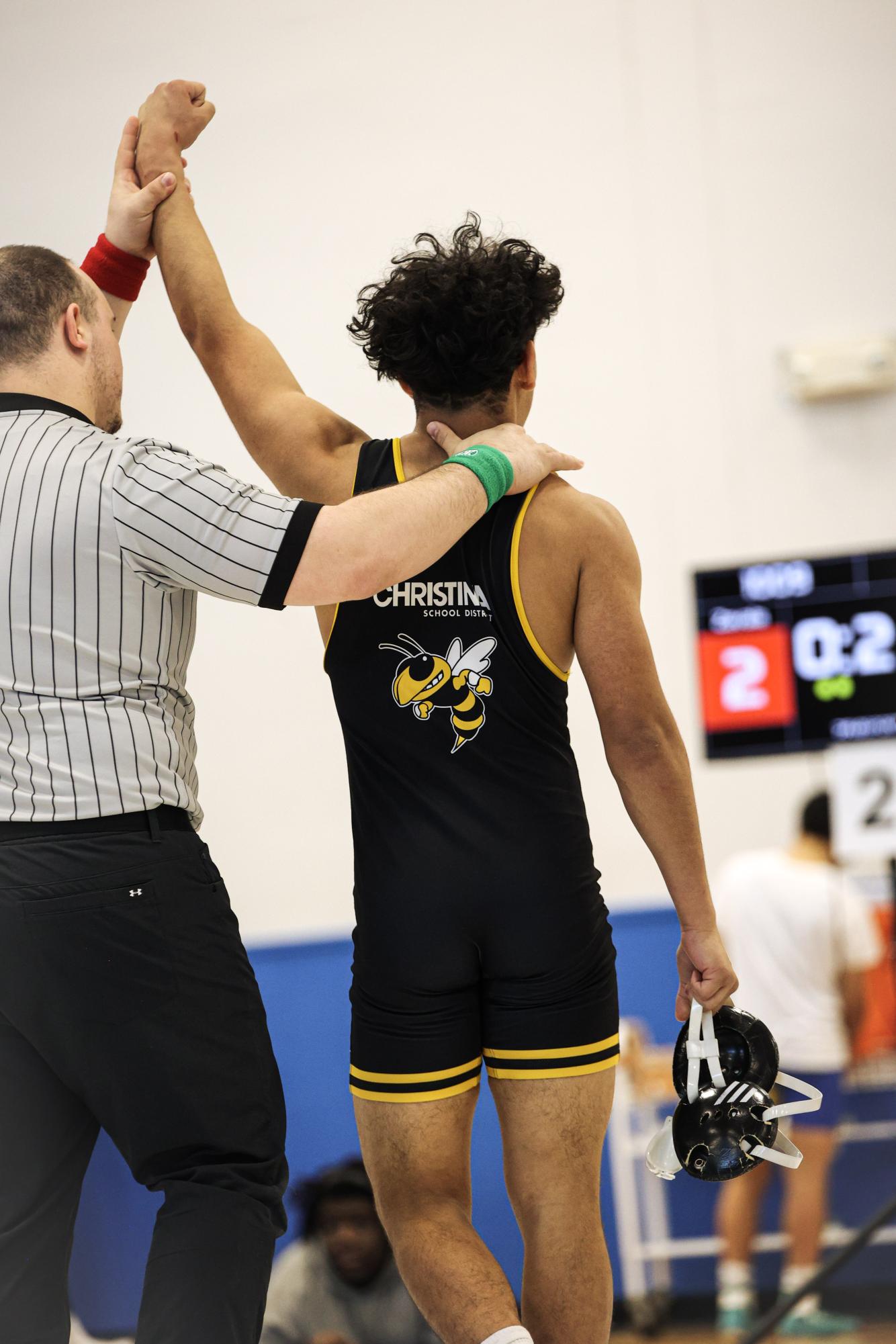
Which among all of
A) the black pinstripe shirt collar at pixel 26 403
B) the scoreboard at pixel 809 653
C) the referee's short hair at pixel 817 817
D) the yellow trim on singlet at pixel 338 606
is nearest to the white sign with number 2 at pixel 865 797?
the scoreboard at pixel 809 653

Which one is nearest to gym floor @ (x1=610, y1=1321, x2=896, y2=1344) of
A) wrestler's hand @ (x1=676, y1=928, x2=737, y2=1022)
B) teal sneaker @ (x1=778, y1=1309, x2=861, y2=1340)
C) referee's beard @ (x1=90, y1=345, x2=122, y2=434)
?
teal sneaker @ (x1=778, y1=1309, x2=861, y2=1340)

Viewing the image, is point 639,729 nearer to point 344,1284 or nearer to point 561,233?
point 344,1284

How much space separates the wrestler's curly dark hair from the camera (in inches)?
66.6

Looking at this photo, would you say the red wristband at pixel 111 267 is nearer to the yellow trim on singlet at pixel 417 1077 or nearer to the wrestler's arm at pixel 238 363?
the wrestler's arm at pixel 238 363

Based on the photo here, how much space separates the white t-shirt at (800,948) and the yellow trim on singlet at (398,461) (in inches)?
94.0

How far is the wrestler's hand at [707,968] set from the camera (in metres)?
1.80

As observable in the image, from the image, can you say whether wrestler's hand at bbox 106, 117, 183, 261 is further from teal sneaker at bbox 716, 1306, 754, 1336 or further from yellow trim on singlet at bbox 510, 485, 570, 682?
teal sneaker at bbox 716, 1306, 754, 1336

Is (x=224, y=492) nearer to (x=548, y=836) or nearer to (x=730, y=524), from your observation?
(x=548, y=836)

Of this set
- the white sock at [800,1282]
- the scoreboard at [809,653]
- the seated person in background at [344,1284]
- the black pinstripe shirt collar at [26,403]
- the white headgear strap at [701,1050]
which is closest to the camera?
the black pinstripe shirt collar at [26,403]

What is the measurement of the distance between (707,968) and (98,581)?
0.99m

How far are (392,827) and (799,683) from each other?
7.02 feet

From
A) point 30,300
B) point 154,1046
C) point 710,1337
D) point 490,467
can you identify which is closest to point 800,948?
point 710,1337

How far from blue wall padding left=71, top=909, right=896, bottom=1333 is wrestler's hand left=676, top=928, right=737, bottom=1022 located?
217 centimetres

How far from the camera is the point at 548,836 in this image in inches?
67.5
